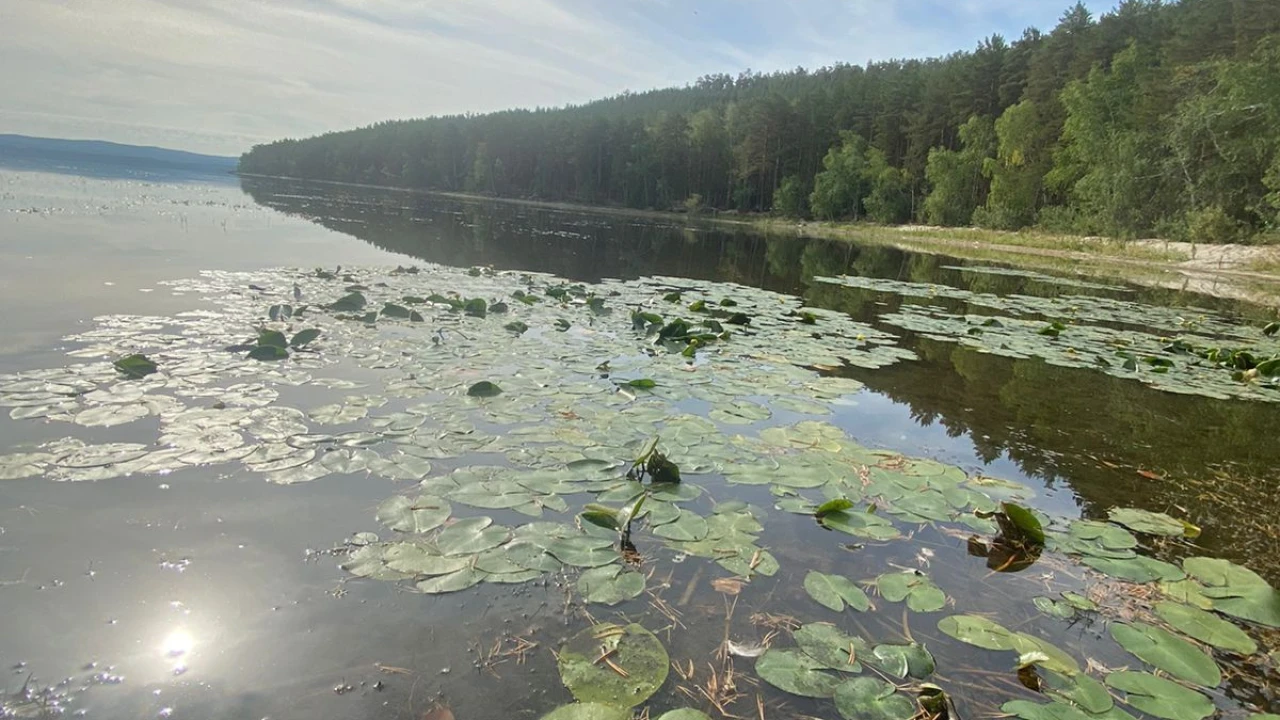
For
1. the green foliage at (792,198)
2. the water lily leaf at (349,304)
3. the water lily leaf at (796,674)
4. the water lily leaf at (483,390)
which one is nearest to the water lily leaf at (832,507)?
the water lily leaf at (796,674)

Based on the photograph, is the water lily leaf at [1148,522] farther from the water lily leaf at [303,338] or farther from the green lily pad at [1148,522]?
the water lily leaf at [303,338]

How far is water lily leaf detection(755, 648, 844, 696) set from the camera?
2025mm

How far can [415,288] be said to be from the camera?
30.2 feet

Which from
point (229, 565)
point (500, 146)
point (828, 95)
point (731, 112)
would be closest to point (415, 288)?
point (229, 565)

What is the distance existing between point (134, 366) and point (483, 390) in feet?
7.64

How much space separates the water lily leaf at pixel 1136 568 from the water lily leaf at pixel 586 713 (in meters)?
2.45

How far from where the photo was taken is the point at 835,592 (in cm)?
252

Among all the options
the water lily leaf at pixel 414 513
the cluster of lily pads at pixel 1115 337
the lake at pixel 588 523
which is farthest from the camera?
the cluster of lily pads at pixel 1115 337

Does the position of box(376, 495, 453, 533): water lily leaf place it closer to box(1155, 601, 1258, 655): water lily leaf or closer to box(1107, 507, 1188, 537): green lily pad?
box(1155, 601, 1258, 655): water lily leaf

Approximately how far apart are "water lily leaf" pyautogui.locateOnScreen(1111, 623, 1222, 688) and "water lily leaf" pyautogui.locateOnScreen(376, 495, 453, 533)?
2781mm

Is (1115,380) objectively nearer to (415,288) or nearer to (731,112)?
(415,288)

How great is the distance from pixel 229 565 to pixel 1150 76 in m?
43.9

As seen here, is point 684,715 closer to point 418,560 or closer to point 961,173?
point 418,560

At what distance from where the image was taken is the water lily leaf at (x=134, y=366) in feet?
14.0
